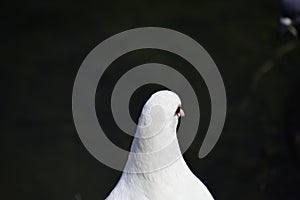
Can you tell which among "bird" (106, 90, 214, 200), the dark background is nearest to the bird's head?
"bird" (106, 90, 214, 200)

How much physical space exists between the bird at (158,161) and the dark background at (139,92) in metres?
1.48

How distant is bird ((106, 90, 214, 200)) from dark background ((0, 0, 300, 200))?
148cm

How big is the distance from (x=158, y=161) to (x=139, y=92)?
2.03m

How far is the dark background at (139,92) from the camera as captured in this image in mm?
4270

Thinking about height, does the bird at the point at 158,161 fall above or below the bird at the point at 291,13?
below

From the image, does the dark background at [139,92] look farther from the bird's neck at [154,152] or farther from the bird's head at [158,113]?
the bird's head at [158,113]

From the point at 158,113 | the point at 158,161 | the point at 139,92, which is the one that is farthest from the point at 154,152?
the point at 139,92

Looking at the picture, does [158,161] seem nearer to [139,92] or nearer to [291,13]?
[291,13]

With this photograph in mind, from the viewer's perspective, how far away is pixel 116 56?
4.83 m

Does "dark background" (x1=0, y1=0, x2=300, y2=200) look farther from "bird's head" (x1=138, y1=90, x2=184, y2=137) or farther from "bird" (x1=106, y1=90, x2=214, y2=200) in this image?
"bird's head" (x1=138, y1=90, x2=184, y2=137)

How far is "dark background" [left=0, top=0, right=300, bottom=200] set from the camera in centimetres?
427

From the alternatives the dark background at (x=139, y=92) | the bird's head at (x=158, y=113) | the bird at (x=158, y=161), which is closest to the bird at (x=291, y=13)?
the dark background at (x=139, y=92)

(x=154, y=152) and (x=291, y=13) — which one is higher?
(x=291, y=13)

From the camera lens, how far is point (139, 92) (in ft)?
15.2
